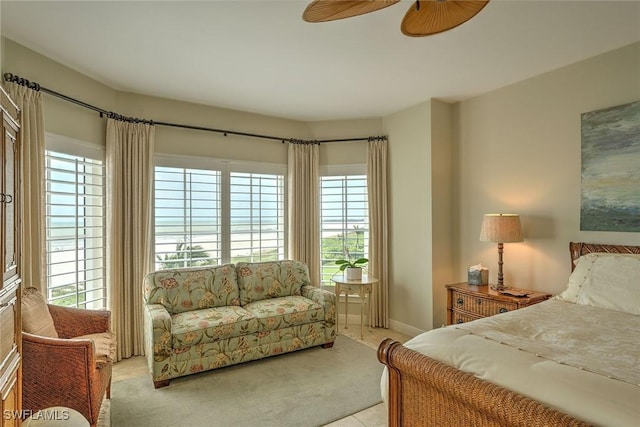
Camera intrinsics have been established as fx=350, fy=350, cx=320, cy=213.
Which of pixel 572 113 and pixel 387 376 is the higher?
pixel 572 113

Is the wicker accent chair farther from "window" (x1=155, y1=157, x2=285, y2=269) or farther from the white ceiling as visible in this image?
the white ceiling

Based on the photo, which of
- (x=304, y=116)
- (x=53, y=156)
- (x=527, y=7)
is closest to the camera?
(x=527, y=7)

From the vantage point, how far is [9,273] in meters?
1.68

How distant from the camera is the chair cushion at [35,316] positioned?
2.29 m

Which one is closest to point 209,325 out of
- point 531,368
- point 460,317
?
point 460,317

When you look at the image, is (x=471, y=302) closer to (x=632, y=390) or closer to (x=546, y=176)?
(x=546, y=176)

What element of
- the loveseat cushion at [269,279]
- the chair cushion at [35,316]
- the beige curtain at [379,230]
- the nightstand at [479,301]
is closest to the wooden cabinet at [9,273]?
the chair cushion at [35,316]

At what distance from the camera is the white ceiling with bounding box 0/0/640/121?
2.38 m

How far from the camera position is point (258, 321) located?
11.4 feet

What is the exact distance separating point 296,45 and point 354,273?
2650 millimetres

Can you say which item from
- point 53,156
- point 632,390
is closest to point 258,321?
point 53,156

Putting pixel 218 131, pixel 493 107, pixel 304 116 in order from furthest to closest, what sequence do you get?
pixel 304 116 < pixel 218 131 < pixel 493 107

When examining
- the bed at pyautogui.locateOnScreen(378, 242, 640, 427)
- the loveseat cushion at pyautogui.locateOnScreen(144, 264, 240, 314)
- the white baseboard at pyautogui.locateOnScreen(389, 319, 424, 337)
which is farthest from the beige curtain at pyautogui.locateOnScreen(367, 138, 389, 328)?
the bed at pyautogui.locateOnScreen(378, 242, 640, 427)

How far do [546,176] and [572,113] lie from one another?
1.99 ft
